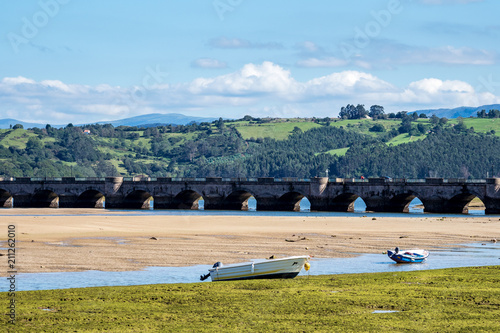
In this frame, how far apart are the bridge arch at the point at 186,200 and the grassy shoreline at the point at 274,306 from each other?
3317 inches

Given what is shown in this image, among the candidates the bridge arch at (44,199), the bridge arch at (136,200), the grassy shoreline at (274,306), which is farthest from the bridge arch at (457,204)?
the grassy shoreline at (274,306)

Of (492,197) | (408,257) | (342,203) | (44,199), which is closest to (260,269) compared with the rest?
(408,257)

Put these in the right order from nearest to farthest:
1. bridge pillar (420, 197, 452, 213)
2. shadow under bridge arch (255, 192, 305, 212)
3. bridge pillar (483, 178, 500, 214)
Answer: bridge pillar (483, 178, 500, 214), bridge pillar (420, 197, 452, 213), shadow under bridge arch (255, 192, 305, 212)

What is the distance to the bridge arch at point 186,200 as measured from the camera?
380ft

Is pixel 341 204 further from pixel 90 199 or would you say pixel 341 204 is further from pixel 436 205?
pixel 90 199

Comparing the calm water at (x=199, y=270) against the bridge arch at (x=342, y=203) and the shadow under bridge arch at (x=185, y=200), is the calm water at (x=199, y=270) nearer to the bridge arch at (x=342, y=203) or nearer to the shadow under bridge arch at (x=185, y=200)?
the bridge arch at (x=342, y=203)

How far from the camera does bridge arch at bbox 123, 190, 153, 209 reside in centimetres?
11756

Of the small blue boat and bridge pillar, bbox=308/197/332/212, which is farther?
bridge pillar, bbox=308/197/332/212

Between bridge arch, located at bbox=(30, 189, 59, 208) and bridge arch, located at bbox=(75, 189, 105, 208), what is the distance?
495cm

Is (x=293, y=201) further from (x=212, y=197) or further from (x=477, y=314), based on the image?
(x=477, y=314)

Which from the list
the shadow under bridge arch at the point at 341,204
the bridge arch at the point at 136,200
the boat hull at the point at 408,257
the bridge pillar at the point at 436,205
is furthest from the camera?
the bridge arch at the point at 136,200

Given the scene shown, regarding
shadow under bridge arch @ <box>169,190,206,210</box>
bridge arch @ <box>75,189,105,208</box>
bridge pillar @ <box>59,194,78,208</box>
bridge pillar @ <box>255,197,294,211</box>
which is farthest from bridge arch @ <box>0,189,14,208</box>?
bridge pillar @ <box>255,197,294,211</box>

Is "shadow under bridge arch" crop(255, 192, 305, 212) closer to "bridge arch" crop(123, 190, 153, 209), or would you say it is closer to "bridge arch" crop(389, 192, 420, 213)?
"bridge arch" crop(389, 192, 420, 213)

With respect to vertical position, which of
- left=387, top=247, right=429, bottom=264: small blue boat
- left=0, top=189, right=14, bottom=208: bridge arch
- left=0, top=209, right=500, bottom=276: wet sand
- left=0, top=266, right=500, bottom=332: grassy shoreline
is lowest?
left=0, top=189, right=14, bottom=208: bridge arch
